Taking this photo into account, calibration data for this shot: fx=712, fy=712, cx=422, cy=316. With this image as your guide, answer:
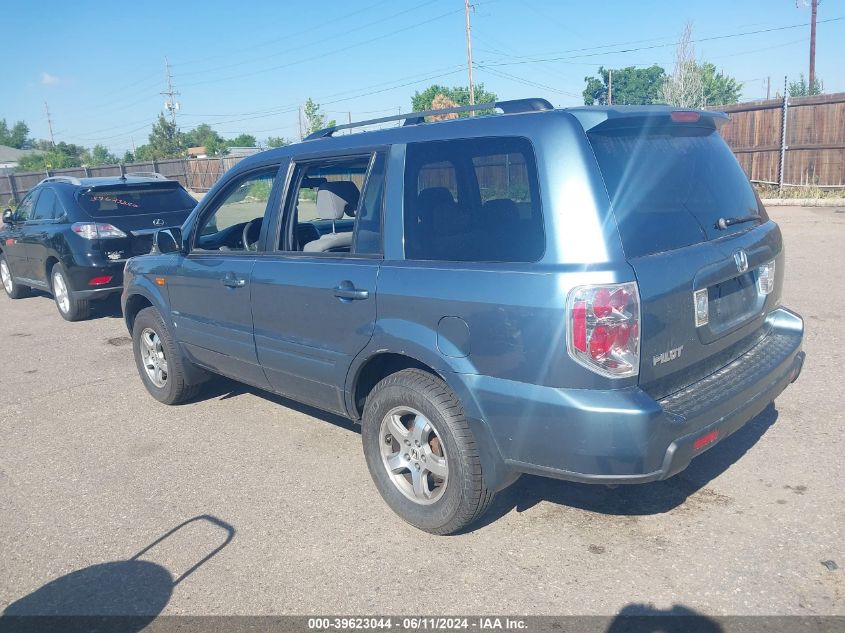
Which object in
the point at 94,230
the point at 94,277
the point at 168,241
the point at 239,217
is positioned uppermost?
the point at 239,217

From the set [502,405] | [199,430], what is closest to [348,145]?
[502,405]

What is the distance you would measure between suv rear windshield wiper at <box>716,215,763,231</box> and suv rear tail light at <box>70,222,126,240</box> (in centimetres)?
731

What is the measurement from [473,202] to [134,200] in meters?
6.74

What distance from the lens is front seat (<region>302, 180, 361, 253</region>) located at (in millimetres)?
4227

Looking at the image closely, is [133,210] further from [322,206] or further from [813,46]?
[813,46]

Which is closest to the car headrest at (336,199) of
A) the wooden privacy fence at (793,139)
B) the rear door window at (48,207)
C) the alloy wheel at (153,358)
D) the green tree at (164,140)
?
the alloy wheel at (153,358)

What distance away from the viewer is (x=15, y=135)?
118m

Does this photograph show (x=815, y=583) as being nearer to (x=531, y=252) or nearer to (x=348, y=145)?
(x=531, y=252)

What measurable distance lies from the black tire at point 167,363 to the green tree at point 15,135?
126487mm

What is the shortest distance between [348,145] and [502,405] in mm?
1810

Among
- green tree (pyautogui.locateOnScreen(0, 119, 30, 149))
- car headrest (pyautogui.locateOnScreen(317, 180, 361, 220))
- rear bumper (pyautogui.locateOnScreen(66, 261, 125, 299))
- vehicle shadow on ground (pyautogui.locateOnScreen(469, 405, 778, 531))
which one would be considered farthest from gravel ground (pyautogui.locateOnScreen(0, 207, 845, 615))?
green tree (pyautogui.locateOnScreen(0, 119, 30, 149))

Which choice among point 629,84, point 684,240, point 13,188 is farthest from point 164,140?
point 684,240

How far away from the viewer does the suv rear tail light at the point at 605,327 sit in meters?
2.80

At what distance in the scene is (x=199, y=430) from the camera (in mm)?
5145
